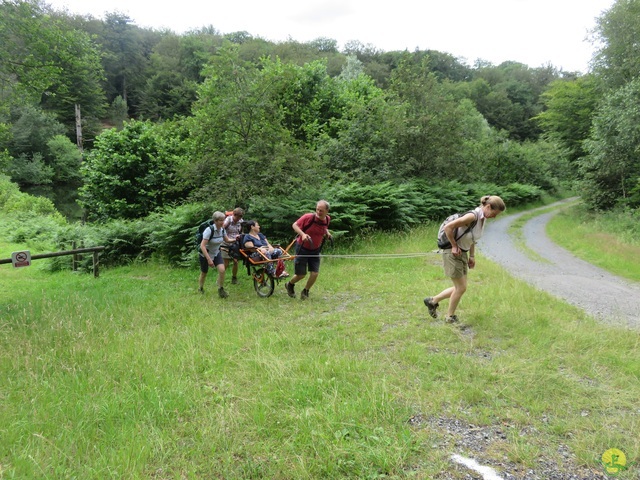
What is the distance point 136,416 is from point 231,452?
1042 mm

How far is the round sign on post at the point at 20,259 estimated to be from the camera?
6.94m

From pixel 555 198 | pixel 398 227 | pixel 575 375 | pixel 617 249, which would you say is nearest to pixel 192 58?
pixel 555 198

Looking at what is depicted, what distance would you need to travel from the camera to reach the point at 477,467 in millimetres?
2656

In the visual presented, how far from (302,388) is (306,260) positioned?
12.5ft

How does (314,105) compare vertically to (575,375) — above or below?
above

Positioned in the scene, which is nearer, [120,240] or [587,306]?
[587,306]

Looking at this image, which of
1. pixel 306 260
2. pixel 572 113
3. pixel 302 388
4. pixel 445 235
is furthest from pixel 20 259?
pixel 572 113

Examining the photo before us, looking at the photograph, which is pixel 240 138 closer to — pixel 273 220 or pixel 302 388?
pixel 273 220

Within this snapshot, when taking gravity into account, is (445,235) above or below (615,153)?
below

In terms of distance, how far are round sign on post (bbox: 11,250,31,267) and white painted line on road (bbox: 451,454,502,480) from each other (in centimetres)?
763

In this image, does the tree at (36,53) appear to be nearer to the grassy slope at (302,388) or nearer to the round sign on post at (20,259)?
the round sign on post at (20,259)

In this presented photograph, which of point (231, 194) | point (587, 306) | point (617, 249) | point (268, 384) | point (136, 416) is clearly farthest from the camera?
point (617, 249)

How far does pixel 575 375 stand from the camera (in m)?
4.02

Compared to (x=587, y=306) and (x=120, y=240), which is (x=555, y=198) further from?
(x=120, y=240)
